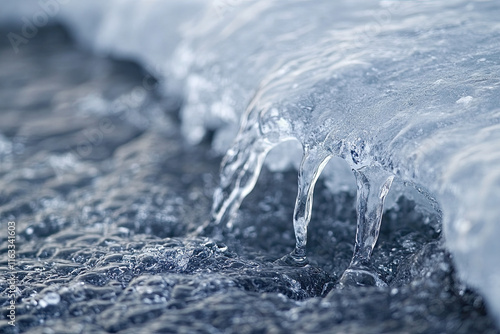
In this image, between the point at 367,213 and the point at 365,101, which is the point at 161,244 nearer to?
the point at 367,213

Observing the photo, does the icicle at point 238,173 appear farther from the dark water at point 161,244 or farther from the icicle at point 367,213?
the icicle at point 367,213

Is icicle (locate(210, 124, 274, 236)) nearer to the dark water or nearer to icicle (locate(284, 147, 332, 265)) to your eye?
the dark water

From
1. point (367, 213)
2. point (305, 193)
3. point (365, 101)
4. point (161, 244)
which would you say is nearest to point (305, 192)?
point (305, 193)

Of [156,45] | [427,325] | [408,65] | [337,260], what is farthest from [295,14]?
[427,325]

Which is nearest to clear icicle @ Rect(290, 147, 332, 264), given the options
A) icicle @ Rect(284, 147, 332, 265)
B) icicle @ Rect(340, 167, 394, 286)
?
icicle @ Rect(284, 147, 332, 265)

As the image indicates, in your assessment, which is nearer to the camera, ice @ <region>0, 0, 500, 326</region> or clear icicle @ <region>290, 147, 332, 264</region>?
ice @ <region>0, 0, 500, 326</region>

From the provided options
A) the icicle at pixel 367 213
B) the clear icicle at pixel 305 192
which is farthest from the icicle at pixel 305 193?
the icicle at pixel 367 213

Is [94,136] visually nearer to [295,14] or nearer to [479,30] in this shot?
[295,14]

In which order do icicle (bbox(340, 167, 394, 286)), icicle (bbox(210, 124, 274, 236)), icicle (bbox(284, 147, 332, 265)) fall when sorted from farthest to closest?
icicle (bbox(210, 124, 274, 236)), icicle (bbox(284, 147, 332, 265)), icicle (bbox(340, 167, 394, 286))

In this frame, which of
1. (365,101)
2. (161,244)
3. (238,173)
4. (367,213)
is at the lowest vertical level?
(161,244)
